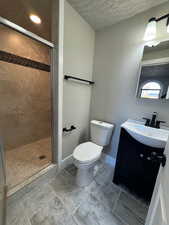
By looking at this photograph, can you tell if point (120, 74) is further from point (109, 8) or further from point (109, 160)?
point (109, 160)

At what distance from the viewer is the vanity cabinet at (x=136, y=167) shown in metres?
1.12

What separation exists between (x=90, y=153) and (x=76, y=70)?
3.99 feet

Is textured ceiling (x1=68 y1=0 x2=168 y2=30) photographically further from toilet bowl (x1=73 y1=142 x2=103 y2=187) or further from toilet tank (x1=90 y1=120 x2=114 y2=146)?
toilet bowl (x1=73 y1=142 x2=103 y2=187)

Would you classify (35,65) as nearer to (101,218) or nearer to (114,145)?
(114,145)

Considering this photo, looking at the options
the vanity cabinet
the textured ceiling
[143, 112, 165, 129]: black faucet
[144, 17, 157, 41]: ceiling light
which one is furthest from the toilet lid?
the textured ceiling

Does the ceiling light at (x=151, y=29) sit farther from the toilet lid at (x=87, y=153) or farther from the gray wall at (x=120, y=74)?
the toilet lid at (x=87, y=153)

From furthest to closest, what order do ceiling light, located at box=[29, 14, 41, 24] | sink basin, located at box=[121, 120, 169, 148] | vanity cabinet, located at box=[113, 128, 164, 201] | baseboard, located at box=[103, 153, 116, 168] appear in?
baseboard, located at box=[103, 153, 116, 168]
ceiling light, located at box=[29, 14, 41, 24]
vanity cabinet, located at box=[113, 128, 164, 201]
sink basin, located at box=[121, 120, 169, 148]

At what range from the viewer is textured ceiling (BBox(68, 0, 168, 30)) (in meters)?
1.20

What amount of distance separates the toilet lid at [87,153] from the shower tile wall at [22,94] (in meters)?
1.30

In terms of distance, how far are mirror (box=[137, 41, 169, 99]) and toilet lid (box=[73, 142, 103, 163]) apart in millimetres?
999

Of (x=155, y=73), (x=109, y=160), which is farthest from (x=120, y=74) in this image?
(x=109, y=160)

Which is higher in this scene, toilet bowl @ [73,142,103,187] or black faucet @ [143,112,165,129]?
black faucet @ [143,112,165,129]

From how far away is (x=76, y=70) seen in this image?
5.11 ft

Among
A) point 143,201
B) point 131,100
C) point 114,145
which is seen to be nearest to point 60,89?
point 131,100
